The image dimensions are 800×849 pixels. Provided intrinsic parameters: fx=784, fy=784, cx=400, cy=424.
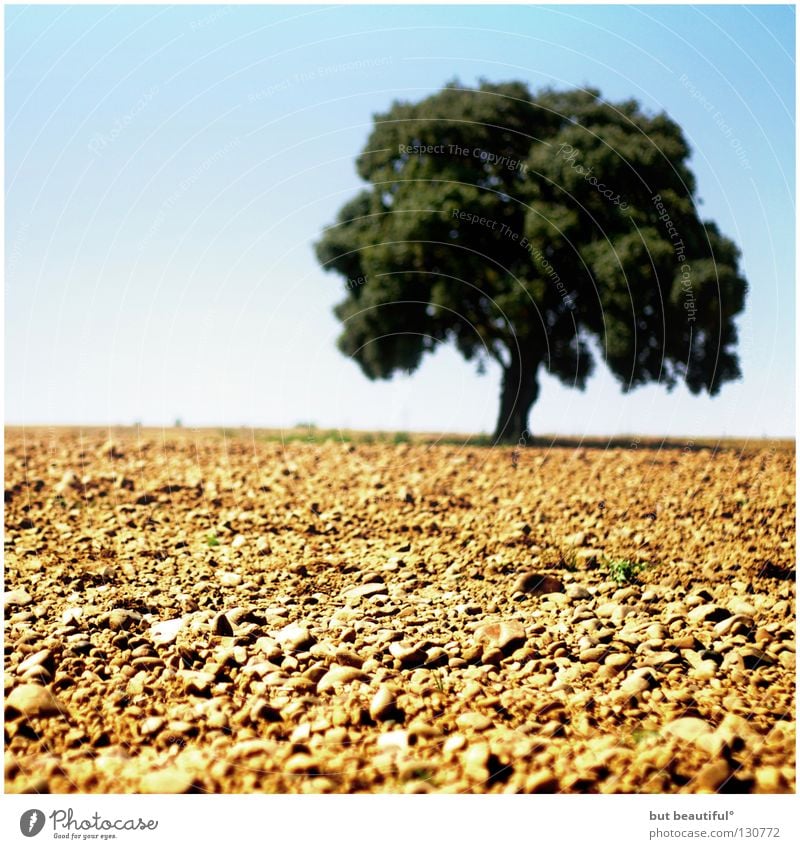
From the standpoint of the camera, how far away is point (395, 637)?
6.56 m

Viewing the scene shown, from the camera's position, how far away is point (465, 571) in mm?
8664

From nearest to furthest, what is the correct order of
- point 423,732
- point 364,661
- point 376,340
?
point 423,732
point 364,661
point 376,340

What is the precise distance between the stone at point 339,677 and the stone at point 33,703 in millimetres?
1768

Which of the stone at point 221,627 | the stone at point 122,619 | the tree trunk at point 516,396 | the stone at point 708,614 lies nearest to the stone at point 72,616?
the stone at point 122,619

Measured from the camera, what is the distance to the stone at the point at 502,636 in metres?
6.32

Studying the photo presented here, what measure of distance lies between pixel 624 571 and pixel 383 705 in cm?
413

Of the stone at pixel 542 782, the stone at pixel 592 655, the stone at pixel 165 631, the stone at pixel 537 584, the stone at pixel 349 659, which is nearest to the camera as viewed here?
the stone at pixel 542 782

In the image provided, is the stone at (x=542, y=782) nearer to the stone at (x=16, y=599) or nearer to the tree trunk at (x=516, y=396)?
the stone at (x=16, y=599)

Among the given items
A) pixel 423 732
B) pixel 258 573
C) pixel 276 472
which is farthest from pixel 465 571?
pixel 276 472

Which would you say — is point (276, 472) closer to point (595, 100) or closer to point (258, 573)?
point (258, 573)

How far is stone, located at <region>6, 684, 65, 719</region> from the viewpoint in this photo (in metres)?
5.21

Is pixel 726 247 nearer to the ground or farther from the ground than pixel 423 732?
farther from the ground

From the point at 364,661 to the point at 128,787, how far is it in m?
2.01

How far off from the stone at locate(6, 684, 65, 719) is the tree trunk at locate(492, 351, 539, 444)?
64.9 feet
